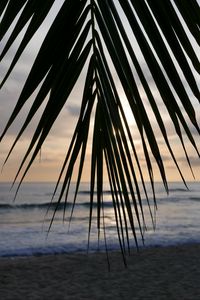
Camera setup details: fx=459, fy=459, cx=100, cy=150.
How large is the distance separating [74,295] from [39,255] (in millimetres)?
4216

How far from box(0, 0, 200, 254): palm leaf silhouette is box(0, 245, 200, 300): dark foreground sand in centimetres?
656

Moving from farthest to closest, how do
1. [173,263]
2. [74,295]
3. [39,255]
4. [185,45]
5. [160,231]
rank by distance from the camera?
1. [160,231]
2. [39,255]
3. [173,263]
4. [74,295]
5. [185,45]

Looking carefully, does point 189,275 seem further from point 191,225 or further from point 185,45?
point 191,225

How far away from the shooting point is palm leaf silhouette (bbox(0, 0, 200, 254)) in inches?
28.7

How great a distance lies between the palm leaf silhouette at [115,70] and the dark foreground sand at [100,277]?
6564mm

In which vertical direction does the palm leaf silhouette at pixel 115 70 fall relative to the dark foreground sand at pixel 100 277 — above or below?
above

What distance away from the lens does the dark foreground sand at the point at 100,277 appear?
24.0 ft

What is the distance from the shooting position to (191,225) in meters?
19.0

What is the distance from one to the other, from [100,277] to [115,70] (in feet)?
27.0

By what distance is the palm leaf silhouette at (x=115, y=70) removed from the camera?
0.73 meters

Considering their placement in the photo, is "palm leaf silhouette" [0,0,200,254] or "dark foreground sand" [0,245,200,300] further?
"dark foreground sand" [0,245,200,300]

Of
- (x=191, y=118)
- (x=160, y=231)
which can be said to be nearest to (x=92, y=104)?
(x=191, y=118)

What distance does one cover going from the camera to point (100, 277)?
8.58 meters

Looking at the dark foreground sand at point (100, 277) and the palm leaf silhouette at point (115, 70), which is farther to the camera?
the dark foreground sand at point (100, 277)
